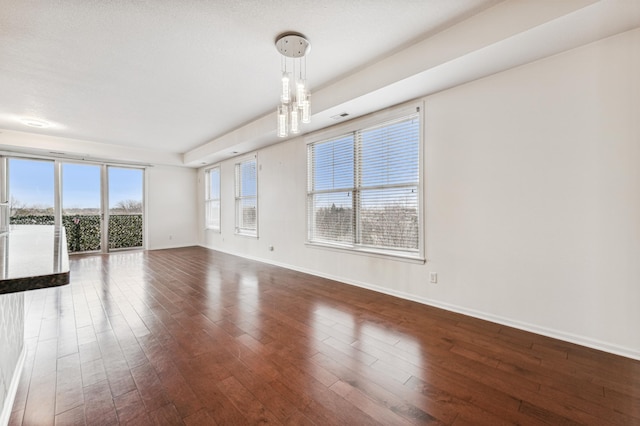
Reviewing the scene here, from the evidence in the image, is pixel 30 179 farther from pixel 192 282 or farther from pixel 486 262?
pixel 486 262

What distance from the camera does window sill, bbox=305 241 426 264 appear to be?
3.19 m

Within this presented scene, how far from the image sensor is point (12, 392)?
5.09 ft

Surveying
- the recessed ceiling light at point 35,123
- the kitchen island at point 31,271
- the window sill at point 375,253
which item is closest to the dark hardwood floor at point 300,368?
the window sill at point 375,253

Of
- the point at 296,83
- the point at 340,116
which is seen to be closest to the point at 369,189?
the point at 340,116

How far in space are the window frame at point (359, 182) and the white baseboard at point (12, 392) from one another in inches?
128

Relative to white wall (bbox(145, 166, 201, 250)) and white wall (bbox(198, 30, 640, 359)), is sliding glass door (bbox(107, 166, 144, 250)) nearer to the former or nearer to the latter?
white wall (bbox(145, 166, 201, 250))

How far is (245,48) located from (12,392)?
3.00 meters

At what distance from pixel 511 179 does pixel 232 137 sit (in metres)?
4.73

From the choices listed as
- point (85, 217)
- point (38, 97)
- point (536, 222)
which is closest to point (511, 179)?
point (536, 222)

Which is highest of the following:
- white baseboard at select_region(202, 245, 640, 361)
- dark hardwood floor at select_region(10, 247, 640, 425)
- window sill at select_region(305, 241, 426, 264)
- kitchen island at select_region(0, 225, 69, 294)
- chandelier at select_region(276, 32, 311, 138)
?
chandelier at select_region(276, 32, 311, 138)

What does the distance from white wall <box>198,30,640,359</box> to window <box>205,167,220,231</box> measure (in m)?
5.58

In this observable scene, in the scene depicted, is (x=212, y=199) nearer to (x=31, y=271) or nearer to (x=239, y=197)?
(x=239, y=197)

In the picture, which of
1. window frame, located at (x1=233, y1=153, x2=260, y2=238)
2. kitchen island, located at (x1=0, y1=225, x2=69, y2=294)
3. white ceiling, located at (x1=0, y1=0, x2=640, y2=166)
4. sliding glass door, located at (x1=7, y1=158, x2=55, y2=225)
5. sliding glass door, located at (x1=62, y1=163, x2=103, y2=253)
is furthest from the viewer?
sliding glass door, located at (x1=62, y1=163, x2=103, y2=253)

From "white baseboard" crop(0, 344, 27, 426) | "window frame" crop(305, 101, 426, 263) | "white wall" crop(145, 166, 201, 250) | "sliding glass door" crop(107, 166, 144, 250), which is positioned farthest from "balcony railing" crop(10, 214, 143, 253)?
"white baseboard" crop(0, 344, 27, 426)
